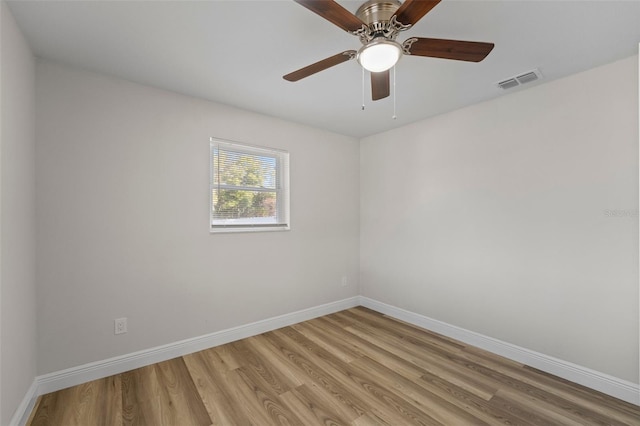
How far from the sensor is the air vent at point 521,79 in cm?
216

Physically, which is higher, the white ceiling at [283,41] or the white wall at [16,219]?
the white ceiling at [283,41]

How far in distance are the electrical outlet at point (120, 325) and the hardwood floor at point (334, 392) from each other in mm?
347

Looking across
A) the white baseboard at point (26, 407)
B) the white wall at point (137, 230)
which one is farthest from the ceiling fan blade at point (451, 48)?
the white baseboard at point (26, 407)

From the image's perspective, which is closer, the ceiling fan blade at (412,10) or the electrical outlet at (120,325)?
the ceiling fan blade at (412,10)

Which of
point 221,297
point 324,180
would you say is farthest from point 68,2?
point 324,180

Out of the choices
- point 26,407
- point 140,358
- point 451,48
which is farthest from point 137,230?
point 451,48

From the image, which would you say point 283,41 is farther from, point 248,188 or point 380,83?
point 248,188

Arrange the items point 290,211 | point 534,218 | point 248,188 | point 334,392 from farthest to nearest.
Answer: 1. point 290,211
2. point 248,188
3. point 534,218
4. point 334,392

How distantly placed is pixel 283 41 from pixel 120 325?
8.29 feet

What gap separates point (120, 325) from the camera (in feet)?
7.45

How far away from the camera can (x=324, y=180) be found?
11.9 ft

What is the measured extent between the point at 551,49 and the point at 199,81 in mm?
2628

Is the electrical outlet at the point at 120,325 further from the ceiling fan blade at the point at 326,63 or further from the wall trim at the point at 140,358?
the ceiling fan blade at the point at 326,63

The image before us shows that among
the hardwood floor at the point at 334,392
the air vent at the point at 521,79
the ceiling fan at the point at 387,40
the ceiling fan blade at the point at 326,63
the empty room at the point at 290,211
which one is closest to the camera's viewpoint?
the ceiling fan at the point at 387,40
